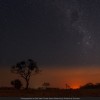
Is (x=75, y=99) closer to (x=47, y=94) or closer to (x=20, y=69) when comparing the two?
(x=47, y=94)

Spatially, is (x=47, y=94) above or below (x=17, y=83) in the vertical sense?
below

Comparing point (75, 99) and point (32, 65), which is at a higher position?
point (32, 65)

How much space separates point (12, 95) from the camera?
60688 mm

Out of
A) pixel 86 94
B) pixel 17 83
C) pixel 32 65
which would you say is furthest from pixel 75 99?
pixel 17 83

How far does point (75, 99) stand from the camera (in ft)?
183

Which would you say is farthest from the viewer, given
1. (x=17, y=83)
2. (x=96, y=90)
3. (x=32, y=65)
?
(x=17, y=83)

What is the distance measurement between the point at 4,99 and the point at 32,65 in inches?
1458

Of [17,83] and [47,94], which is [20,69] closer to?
[17,83]

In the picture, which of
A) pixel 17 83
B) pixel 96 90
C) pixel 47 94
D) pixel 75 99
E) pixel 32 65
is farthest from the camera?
pixel 17 83

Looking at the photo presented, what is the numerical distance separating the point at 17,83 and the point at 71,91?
1600 inches

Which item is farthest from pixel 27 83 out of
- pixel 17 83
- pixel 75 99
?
pixel 75 99

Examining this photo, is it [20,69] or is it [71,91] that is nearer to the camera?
[71,91]

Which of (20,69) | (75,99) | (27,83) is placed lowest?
(75,99)

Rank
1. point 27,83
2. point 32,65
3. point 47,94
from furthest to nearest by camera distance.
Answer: point 32,65 → point 27,83 → point 47,94
